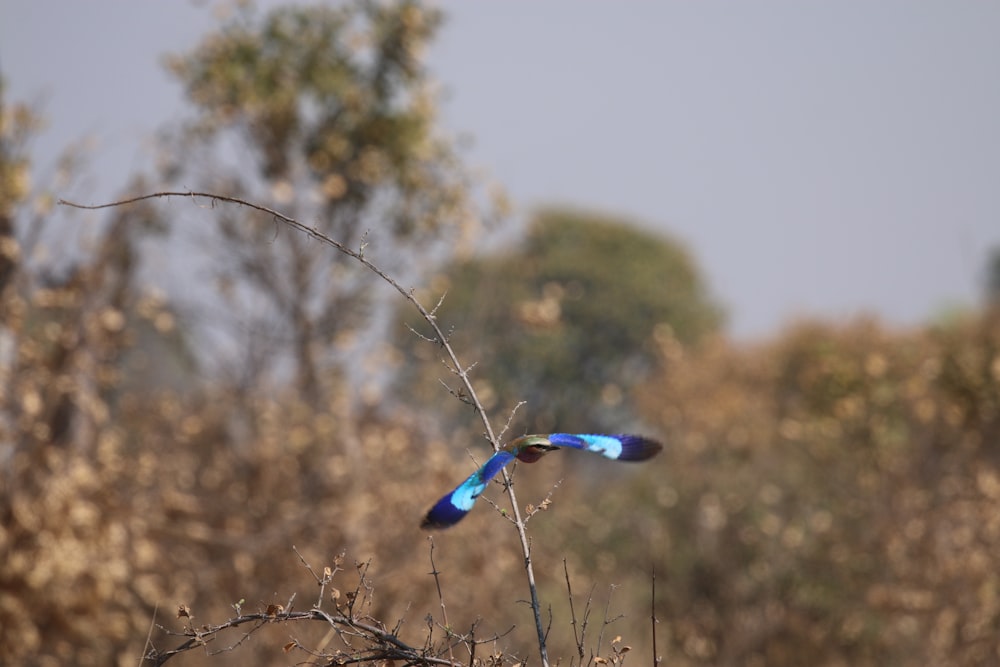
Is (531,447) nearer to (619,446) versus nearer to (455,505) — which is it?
(455,505)

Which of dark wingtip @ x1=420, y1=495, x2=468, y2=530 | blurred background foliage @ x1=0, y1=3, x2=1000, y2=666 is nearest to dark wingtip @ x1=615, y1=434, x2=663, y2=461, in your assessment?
dark wingtip @ x1=420, y1=495, x2=468, y2=530

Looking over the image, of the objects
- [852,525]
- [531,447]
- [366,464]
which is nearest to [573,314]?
[852,525]

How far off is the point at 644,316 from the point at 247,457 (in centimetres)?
1878

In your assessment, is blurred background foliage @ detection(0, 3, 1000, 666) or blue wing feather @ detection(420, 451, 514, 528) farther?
blurred background foliage @ detection(0, 3, 1000, 666)

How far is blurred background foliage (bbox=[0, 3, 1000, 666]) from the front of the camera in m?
7.71

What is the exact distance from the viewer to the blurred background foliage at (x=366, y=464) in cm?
771

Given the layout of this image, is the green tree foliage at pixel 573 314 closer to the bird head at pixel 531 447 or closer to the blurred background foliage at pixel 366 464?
the blurred background foliage at pixel 366 464

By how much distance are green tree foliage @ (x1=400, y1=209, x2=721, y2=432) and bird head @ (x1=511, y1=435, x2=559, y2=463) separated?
5.49 metres

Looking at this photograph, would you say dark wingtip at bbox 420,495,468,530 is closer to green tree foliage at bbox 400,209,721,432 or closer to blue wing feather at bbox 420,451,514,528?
blue wing feather at bbox 420,451,514,528

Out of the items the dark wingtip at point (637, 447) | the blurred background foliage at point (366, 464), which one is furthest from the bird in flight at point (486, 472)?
the blurred background foliage at point (366, 464)

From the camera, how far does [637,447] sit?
2967 millimetres

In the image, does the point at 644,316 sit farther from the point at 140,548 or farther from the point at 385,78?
the point at 140,548

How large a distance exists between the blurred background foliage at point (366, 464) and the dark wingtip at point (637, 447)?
3.47 m

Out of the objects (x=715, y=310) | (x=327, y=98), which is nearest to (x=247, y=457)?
(x=327, y=98)
